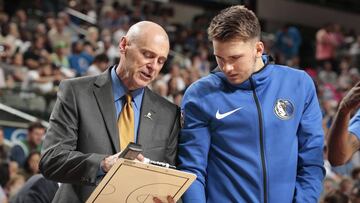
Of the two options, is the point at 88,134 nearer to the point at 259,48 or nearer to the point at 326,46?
the point at 259,48

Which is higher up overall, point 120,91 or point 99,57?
point 120,91

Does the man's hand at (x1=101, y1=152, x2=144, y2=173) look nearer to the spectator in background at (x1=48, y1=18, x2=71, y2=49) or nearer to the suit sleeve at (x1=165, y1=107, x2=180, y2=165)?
the suit sleeve at (x1=165, y1=107, x2=180, y2=165)

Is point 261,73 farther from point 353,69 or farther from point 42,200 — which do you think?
point 353,69

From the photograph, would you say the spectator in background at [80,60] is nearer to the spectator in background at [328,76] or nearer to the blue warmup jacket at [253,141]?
the spectator in background at [328,76]

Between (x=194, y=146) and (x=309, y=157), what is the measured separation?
53 cm

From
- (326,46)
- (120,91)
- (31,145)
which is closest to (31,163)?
(31,145)

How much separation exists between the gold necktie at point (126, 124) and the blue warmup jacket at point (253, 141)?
0.83 feet

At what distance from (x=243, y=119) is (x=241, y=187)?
0.30 meters

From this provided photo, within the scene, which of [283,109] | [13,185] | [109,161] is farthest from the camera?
[13,185]

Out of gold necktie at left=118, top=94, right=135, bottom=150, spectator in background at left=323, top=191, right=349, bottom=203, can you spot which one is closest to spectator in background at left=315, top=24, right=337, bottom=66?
spectator in background at left=323, top=191, right=349, bottom=203

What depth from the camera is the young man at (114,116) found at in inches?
120

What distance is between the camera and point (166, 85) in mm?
11383

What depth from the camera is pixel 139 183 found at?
9.52 feet

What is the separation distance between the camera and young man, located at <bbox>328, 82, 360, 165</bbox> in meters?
3.21
